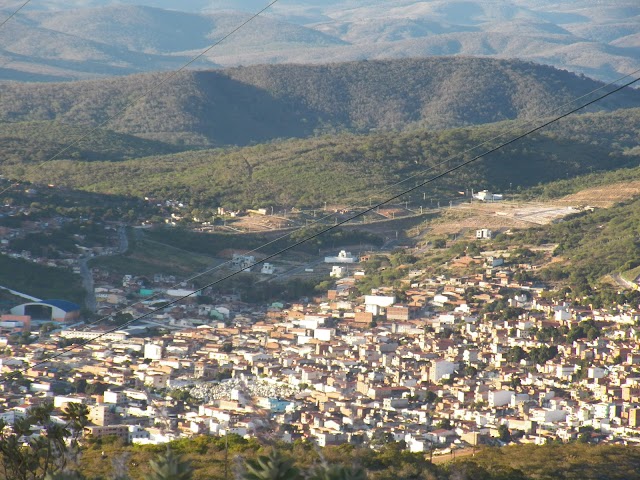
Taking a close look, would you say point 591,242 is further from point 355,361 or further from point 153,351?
point 153,351

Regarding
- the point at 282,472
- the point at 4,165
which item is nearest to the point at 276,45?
the point at 4,165

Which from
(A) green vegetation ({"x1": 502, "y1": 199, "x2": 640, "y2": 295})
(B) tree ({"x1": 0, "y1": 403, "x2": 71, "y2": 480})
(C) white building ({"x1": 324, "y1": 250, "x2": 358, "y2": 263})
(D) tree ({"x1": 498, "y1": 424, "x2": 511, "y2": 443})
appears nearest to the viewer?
(B) tree ({"x1": 0, "y1": 403, "x2": 71, "y2": 480})

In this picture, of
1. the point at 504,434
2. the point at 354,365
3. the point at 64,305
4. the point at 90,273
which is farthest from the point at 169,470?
the point at 90,273

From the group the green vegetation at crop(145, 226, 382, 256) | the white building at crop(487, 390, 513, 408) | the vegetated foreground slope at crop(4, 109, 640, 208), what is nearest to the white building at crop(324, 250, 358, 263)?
the green vegetation at crop(145, 226, 382, 256)

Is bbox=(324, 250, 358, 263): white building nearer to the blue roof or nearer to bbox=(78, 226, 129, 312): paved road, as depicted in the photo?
bbox=(78, 226, 129, 312): paved road

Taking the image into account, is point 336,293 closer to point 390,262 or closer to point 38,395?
point 390,262
